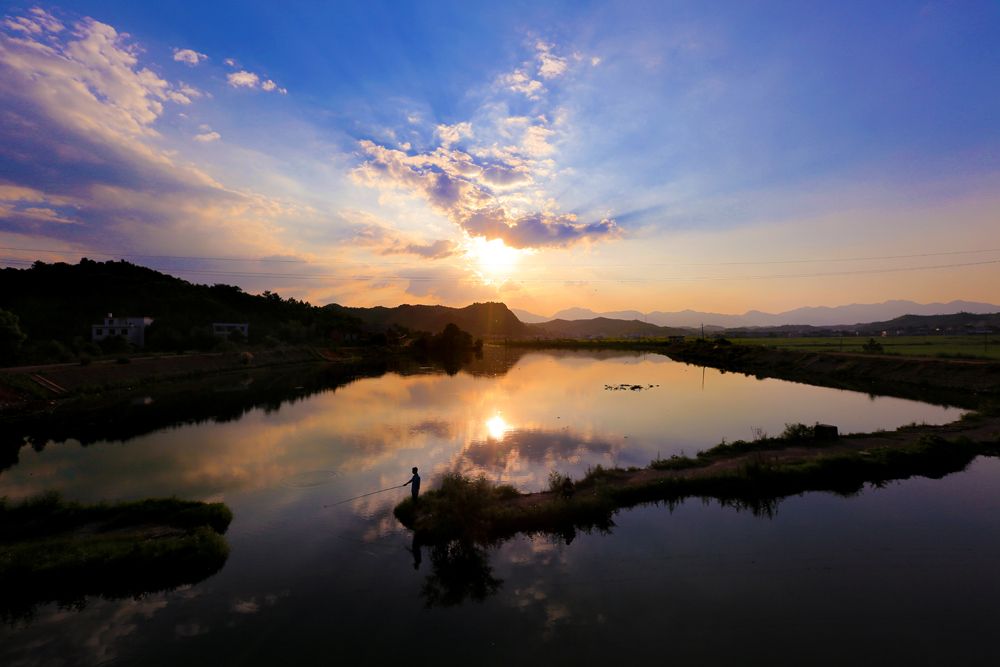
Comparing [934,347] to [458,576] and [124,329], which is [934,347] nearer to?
[458,576]

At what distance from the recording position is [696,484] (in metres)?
17.5

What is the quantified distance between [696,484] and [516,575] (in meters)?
9.16

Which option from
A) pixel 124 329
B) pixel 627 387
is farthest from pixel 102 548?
A: pixel 124 329

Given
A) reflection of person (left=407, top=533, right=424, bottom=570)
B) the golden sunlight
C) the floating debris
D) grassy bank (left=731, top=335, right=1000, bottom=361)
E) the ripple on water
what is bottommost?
the floating debris

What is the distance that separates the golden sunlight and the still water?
1.68 meters

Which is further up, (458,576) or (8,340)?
(8,340)

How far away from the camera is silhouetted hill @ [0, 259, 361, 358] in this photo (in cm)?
7869

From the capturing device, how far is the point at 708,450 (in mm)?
22109

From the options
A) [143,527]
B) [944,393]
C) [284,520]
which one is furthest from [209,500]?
[944,393]

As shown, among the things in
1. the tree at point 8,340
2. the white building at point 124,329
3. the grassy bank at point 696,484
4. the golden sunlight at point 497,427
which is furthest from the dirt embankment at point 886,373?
the white building at point 124,329

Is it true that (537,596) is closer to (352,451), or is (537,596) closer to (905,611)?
(905,611)

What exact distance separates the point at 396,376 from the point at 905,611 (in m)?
53.8

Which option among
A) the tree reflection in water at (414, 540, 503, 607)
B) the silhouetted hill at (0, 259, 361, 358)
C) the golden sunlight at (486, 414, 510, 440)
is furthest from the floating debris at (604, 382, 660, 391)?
the silhouetted hill at (0, 259, 361, 358)

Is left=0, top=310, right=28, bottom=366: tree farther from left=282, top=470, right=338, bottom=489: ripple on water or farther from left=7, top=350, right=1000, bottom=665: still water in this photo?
left=282, top=470, right=338, bottom=489: ripple on water
